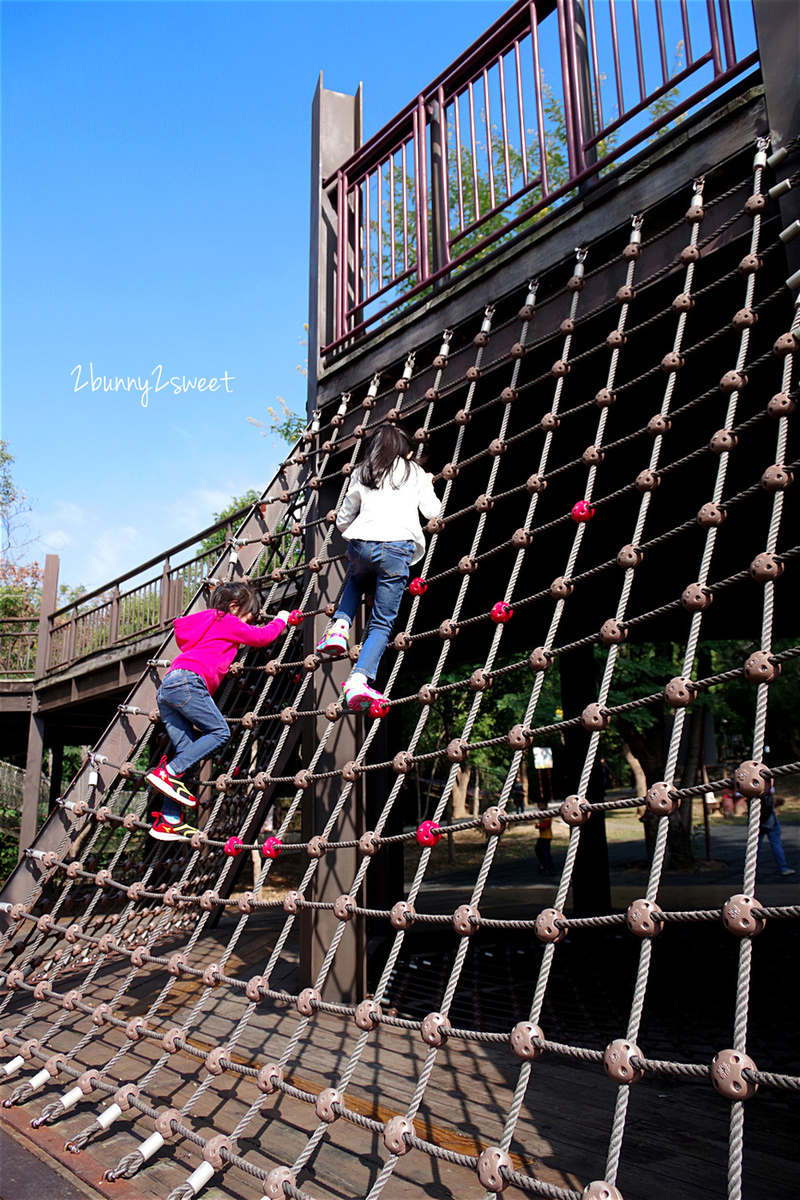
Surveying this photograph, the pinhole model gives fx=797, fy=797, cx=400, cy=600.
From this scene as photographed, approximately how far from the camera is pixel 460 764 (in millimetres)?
3137

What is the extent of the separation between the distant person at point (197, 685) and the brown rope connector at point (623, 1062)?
2392 millimetres

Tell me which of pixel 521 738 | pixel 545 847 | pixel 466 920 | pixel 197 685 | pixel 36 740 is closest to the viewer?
pixel 466 920

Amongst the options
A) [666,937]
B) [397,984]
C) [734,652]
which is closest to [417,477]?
[397,984]

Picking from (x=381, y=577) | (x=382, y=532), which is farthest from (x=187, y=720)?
(x=382, y=532)

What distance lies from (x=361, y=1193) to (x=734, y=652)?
59.5 ft

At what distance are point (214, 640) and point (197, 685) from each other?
0.89ft

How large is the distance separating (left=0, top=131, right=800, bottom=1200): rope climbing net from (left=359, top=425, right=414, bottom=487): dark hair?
25 centimetres

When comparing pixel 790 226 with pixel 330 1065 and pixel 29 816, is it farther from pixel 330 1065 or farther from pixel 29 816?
pixel 29 816

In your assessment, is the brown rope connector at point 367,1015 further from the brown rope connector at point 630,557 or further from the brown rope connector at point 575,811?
the brown rope connector at point 630,557

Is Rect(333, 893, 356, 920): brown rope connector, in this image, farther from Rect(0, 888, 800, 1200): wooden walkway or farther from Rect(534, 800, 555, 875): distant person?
Rect(534, 800, 555, 875): distant person

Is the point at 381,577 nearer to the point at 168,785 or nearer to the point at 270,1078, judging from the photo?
the point at 168,785

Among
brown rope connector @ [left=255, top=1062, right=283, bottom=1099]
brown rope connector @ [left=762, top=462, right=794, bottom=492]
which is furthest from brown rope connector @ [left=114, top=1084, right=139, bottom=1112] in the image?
brown rope connector @ [left=762, top=462, right=794, bottom=492]

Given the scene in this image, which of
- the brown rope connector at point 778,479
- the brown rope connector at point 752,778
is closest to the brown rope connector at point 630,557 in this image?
the brown rope connector at point 778,479

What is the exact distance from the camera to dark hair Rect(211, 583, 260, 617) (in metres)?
4.00
